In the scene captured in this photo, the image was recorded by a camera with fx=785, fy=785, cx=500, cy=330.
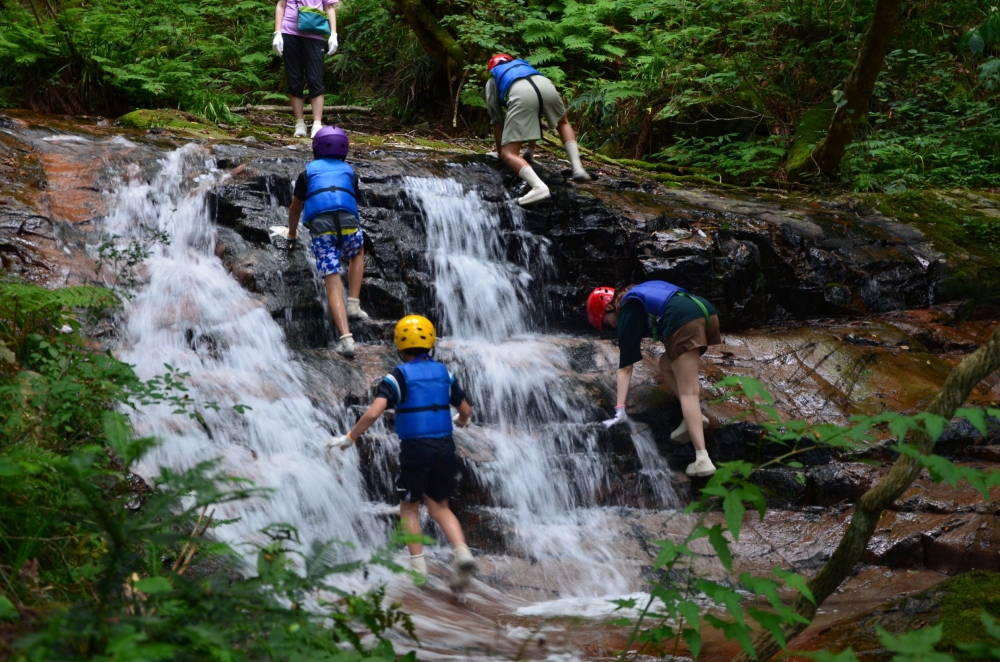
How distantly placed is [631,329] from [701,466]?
126 centimetres

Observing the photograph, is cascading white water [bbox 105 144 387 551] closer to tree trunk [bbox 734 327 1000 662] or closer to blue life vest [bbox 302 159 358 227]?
blue life vest [bbox 302 159 358 227]

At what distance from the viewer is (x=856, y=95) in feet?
35.5

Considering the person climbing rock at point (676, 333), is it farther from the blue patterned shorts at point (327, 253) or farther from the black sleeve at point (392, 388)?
the blue patterned shorts at point (327, 253)

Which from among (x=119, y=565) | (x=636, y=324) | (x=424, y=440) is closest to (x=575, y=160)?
(x=636, y=324)

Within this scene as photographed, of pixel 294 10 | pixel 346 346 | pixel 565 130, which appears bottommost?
pixel 346 346

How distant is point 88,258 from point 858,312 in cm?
830

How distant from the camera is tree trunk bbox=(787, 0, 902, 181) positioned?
32.0 feet

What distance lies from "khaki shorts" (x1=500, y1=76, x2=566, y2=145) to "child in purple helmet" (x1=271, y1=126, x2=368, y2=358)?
269 centimetres

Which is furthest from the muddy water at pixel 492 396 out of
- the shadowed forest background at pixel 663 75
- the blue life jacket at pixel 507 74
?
the shadowed forest background at pixel 663 75

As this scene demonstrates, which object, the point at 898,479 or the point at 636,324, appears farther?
the point at 636,324

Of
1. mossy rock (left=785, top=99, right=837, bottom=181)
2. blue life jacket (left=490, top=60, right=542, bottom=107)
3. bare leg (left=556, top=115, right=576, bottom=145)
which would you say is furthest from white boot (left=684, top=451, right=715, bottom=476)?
mossy rock (left=785, top=99, right=837, bottom=181)

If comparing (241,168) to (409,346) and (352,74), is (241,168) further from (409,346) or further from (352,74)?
(352,74)

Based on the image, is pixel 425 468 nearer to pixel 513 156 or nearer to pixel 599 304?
pixel 599 304

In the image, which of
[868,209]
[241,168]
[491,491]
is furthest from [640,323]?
[868,209]
